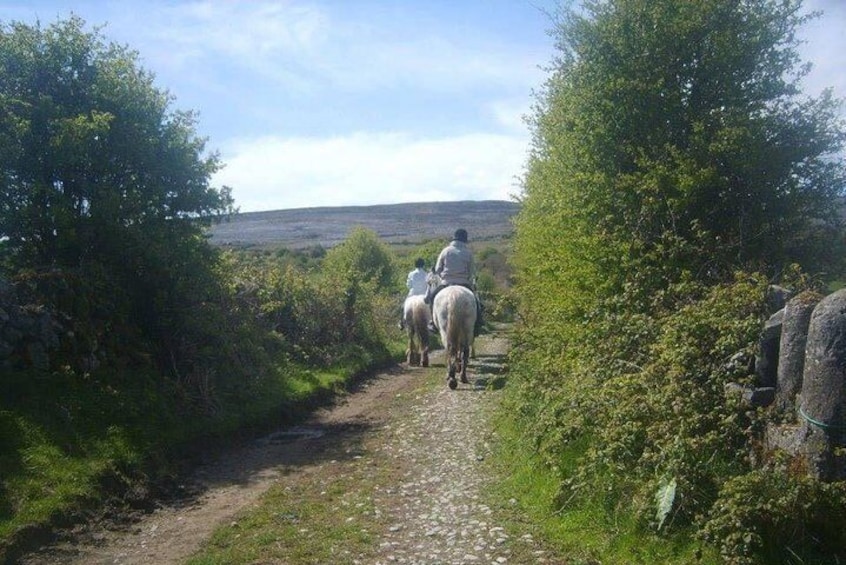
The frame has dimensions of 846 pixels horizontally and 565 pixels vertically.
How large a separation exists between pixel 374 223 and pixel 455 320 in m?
68.5

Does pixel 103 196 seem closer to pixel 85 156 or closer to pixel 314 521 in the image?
pixel 85 156

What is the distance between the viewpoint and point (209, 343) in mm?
14742

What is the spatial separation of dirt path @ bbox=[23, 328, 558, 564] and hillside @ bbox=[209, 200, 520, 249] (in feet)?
174

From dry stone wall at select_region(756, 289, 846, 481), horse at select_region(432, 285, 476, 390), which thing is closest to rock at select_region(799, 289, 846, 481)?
dry stone wall at select_region(756, 289, 846, 481)

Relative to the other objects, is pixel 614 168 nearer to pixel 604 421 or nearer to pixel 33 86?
pixel 604 421

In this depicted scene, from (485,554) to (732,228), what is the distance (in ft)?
26.5

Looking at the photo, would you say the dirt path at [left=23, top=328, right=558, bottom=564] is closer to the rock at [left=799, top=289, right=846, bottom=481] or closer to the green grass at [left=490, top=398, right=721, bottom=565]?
the green grass at [left=490, top=398, right=721, bottom=565]

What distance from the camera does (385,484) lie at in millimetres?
10102

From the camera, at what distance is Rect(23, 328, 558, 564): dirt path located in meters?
7.87

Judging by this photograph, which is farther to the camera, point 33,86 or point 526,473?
point 33,86

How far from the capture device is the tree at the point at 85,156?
13180 millimetres

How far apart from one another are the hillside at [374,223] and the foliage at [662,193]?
53981 mm

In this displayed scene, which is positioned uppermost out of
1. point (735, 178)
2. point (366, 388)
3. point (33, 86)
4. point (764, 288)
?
point (33, 86)

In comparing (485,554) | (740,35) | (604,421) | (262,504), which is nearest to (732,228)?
(740,35)
